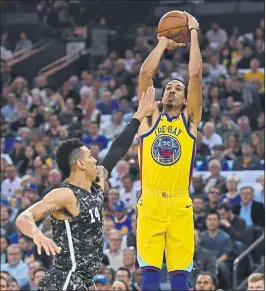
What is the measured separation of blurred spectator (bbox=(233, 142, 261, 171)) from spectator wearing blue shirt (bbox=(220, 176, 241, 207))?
1101mm

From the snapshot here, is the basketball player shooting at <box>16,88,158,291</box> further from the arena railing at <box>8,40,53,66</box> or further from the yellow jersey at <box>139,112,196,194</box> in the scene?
the arena railing at <box>8,40,53,66</box>

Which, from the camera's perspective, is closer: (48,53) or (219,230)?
(219,230)

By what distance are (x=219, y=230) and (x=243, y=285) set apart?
0.89 m

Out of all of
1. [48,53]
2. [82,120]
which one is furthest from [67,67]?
[82,120]

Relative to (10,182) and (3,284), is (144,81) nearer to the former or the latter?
(3,284)

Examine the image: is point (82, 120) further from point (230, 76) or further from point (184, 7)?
point (184, 7)

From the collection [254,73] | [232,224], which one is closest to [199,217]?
[232,224]

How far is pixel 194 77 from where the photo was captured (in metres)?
9.78

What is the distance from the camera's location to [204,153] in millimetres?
17125

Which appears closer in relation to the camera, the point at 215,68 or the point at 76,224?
the point at 76,224

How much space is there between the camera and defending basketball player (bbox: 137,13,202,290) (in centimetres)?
980

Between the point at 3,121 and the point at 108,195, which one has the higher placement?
the point at 3,121

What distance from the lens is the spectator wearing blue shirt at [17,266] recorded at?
14727 mm

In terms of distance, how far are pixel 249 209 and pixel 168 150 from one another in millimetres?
5341
